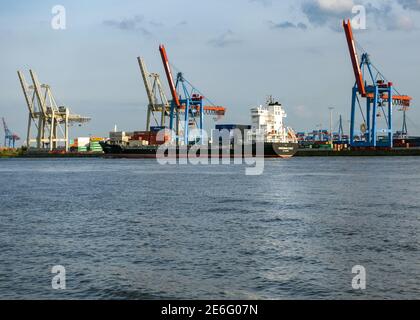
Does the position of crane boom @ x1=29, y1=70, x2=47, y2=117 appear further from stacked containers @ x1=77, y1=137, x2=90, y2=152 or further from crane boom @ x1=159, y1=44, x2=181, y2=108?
crane boom @ x1=159, y1=44, x2=181, y2=108

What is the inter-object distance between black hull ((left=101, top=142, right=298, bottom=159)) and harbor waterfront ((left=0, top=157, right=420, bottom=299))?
76.9 metres

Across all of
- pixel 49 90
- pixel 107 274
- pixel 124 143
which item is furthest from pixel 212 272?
pixel 49 90

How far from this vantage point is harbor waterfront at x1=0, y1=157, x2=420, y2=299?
14508 millimetres

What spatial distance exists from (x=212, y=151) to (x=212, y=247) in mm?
101252

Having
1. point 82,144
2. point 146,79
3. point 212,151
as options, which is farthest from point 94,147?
point 212,151

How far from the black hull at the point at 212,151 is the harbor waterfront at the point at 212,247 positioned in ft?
252

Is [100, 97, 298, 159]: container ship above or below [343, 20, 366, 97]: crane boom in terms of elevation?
below

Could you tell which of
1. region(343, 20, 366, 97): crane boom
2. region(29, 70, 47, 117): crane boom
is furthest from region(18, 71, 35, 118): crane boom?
region(343, 20, 366, 97): crane boom

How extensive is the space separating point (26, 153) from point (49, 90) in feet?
96.4

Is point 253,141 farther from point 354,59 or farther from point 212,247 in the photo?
point 212,247

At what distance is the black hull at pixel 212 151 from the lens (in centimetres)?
11325

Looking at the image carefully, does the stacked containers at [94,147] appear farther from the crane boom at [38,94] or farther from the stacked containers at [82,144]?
the crane boom at [38,94]

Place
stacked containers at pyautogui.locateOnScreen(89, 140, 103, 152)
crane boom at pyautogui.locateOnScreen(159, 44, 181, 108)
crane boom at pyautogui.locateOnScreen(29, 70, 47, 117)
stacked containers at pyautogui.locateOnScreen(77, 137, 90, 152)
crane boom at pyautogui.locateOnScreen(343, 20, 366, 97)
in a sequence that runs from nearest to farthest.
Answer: crane boom at pyautogui.locateOnScreen(343, 20, 366, 97) < crane boom at pyautogui.locateOnScreen(159, 44, 181, 108) < crane boom at pyautogui.locateOnScreen(29, 70, 47, 117) < stacked containers at pyautogui.locateOnScreen(89, 140, 103, 152) < stacked containers at pyautogui.locateOnScreen(77, 137, 90, 152)

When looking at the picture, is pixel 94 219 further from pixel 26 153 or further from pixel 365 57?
pixel 26 153
